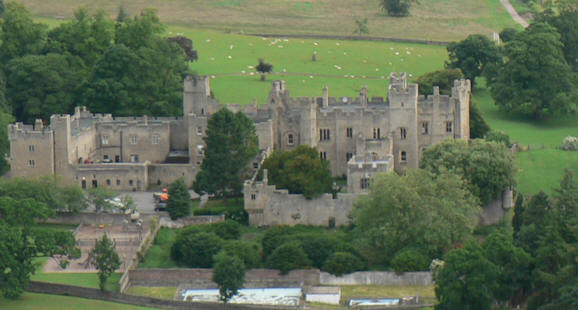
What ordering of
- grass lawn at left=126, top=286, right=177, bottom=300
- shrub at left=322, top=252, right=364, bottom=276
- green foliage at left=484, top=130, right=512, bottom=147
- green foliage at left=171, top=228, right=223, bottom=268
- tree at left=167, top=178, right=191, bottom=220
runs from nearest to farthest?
1. grass lawn at left=126, top=286, right=177, bottom=300
2. shrub at left=322, top=252, right=364, bottom=276
3. green foliage at left=171, top=228, right=223, bottom=268
4. tree at left=167, top=178, right=191, bottom=220
5. green foliage at left=484, top=130, right=512, bottom=147

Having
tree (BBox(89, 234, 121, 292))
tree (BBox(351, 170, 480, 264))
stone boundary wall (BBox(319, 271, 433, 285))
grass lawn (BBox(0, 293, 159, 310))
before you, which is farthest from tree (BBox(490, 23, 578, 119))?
grass lawn (BBox(0, 293, 159, 310))

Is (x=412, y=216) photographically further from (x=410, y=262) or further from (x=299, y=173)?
(x=299, y=173)

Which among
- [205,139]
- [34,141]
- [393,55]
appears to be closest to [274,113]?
[205,139]

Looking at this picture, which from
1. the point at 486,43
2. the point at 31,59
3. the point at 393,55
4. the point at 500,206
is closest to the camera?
the point at 500,206

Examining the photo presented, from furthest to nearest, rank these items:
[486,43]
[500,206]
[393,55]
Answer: [393,55] → [486,43] → [500,206]

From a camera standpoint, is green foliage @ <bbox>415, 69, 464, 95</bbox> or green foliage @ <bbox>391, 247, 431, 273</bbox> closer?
green foliage @ <bbox>391, 247, 431, 273</bbox>

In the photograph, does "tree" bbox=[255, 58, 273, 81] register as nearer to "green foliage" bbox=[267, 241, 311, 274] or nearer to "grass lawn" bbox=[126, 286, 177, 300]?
"green foliage" bbox=[267, 241, 311, 274]

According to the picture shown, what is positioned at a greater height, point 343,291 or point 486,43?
point 486,43

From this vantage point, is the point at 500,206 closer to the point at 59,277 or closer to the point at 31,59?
the point at 59,277

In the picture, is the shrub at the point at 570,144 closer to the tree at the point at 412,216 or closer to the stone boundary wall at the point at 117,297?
the tree at the point at 412,216
